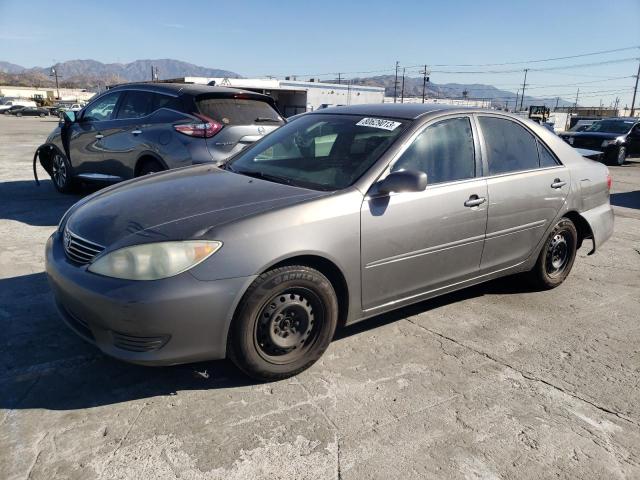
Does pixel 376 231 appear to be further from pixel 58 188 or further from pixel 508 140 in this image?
pixel 58 188

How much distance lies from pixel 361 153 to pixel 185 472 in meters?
2.18

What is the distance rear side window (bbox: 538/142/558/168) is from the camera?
433 centimetres

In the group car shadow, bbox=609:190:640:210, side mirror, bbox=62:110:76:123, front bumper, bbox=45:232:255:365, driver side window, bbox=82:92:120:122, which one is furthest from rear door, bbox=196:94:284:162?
car shadow, bbox=609:190:640:210

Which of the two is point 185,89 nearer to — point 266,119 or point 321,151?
point 266,119

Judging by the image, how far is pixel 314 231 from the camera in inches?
112

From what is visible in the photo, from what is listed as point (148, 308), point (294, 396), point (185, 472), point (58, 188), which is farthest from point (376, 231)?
point (58, 188)

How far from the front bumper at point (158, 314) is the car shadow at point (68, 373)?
30 centimetres

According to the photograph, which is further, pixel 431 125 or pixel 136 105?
pixel 136 105

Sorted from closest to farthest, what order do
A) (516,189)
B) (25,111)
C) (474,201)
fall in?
1. (474,201)
2. (516,189)
3. (25,111)

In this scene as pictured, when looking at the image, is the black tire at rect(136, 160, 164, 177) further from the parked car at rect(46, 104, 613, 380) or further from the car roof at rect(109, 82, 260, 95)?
the parked car at rect(46, 104, 613, 380)

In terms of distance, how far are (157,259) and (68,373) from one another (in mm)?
997

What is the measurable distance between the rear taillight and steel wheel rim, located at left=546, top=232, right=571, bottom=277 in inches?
148

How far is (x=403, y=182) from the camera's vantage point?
3.05 metres

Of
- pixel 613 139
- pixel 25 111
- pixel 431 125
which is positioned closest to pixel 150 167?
pixel 431 125
